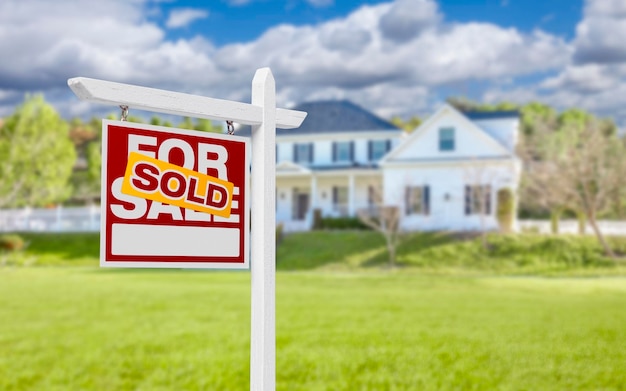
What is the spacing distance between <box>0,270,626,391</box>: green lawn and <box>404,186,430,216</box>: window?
13161 millimetres

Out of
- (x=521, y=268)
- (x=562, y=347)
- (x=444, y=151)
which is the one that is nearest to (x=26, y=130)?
(x=444, y=151)

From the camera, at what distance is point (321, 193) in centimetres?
3091

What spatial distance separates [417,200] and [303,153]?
6.69 meters

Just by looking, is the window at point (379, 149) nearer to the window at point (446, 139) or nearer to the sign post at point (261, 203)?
the window at point (446, 139)

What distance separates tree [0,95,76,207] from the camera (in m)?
30.8

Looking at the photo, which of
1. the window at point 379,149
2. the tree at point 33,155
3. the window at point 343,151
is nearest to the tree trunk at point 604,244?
the window at point 379,149

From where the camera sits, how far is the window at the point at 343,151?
30781mm

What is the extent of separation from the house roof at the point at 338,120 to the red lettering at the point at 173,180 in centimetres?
2713

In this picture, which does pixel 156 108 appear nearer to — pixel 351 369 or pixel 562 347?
pixel 351 369

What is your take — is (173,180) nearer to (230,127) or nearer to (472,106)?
(230,127)

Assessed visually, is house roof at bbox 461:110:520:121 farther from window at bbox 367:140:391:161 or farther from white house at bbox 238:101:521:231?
window at bbox 367:140:391:161

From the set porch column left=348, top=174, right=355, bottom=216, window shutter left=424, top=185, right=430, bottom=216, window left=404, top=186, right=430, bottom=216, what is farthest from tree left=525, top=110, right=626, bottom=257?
porch column left=348, top=174, right=355, bottom=216

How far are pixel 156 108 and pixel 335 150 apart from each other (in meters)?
28.2

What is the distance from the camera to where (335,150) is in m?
31.0
